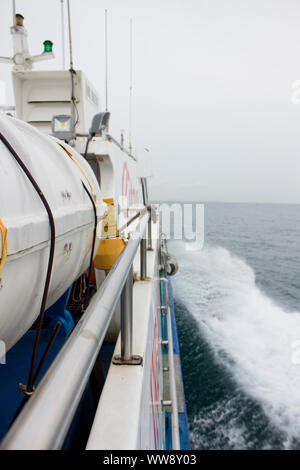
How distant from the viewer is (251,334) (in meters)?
6.96

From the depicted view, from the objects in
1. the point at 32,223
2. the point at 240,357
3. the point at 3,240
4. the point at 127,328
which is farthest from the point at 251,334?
the point at 3,240

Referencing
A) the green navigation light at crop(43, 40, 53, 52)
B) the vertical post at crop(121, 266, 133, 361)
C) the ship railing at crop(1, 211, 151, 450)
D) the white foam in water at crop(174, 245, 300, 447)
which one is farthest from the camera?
the white foam in water at crop(174, 245, 300, 447)

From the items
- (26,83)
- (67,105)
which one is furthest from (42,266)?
(26,83)

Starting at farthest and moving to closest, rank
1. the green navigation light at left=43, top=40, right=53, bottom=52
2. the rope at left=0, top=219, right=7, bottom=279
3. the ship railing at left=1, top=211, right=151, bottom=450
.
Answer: the green navigation light at left=43, top=40, right=53, bottom=52
the rope at left=0, top=219, right=7, bottom=279
the ship railing at left=1, top=211, right=151, bottom=450

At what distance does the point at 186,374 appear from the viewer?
207 inches

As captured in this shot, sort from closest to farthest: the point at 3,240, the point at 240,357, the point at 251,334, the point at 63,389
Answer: the point at 63,389, the point at 3,240, the point at 240,357, the point at 251,334

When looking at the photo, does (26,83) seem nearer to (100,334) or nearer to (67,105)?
(67,105)

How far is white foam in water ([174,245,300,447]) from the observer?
16.1ft

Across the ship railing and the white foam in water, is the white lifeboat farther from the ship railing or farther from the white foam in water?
the white foam in water

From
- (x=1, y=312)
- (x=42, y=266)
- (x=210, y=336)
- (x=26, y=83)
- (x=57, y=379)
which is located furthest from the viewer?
(x=210, y=336)

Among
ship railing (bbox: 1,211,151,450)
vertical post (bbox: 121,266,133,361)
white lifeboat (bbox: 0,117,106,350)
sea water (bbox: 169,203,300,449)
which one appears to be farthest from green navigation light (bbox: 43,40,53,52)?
sea water (bbox: 169,203,300,449)

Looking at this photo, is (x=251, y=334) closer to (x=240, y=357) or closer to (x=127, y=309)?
(x=240, y=357)

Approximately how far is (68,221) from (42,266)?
215mm

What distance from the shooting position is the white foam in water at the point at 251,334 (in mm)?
4906
